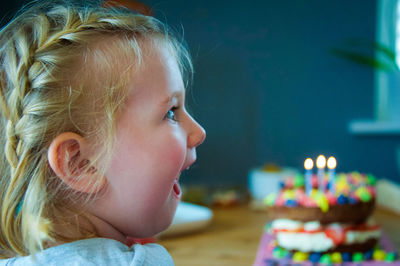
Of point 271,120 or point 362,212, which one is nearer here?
point 362,212

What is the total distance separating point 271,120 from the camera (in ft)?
6.15

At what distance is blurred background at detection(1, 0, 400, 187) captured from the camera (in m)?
1.84

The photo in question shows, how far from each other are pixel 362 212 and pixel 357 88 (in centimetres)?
93

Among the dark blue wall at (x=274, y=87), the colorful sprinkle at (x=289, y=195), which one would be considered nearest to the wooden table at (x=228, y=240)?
the colorful sprinkle at (x=289, y=195)

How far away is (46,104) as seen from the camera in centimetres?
50

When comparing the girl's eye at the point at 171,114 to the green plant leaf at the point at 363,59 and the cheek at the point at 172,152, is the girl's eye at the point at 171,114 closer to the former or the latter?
the cheek at the point at 172,152

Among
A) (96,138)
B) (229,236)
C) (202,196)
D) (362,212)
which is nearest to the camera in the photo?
(96,138)

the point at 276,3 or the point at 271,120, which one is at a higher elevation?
the point at 276,3

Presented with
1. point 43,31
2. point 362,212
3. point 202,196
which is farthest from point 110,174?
point 202,196

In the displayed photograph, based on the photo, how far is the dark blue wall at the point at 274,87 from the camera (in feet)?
6.04

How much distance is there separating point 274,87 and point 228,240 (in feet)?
2.93

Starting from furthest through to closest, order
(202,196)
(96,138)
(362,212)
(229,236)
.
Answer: (202,196) < (229,236) < (362,212) < (96,138)

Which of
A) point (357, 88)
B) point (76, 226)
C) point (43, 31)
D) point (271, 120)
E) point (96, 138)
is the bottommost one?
point (271, 120)

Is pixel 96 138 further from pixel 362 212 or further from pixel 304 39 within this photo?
pixel 304 39
